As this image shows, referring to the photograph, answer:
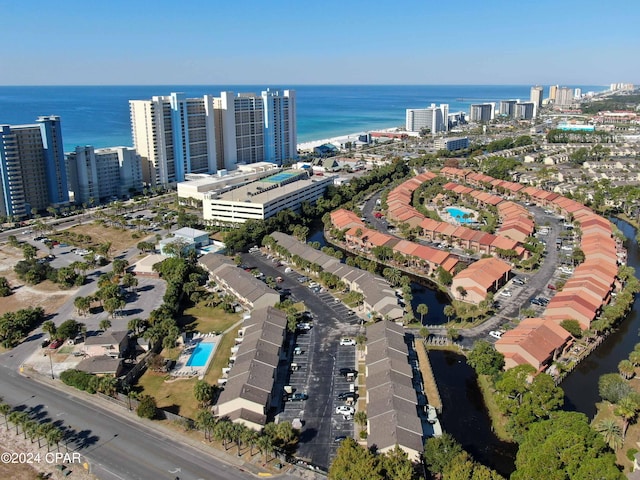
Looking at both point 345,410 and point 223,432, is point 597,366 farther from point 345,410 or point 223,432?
point 223,432

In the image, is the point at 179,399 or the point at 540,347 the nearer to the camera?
the point at 179,399

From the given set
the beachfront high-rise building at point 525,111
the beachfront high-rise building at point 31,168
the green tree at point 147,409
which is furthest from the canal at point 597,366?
the beachfront high-rise building at point 525,111

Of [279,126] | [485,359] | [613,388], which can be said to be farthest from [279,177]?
[613,388]

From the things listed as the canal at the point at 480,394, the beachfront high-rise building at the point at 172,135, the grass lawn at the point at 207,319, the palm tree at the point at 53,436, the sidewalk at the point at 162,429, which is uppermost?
the beachfront high-rise building at the point at 172,135

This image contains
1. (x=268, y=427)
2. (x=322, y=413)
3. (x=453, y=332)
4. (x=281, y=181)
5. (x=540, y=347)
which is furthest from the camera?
(x=281, y=181)

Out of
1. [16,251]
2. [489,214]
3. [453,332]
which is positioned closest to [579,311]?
[453,332]

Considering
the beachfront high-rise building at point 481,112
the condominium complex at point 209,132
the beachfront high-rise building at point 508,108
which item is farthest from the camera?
the beachfront high-rise building at point 508,108

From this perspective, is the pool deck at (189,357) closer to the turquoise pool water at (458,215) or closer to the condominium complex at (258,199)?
the condominium complex at (258,199)

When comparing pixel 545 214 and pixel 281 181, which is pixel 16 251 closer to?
pixel 281 181
